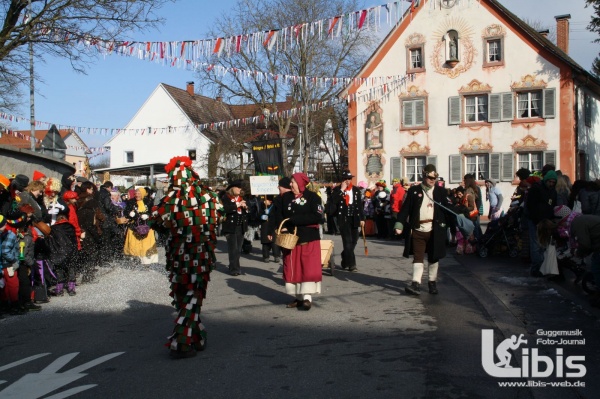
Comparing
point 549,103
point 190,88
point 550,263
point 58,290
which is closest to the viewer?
point 550,263

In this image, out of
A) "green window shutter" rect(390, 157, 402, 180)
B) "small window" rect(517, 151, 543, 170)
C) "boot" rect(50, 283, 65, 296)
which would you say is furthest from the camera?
"green window shutter" rect(390, 157, 402, 180)

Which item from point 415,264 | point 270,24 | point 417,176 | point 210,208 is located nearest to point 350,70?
point 270,24

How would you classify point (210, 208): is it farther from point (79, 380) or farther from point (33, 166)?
point (33, 166)

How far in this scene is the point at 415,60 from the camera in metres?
36.3

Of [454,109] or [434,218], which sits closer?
[434,218]

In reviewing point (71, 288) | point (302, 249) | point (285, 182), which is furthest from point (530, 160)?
point (71, 288)

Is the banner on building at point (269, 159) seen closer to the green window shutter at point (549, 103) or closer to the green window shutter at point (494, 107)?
the green window shutter at point (494, 107)

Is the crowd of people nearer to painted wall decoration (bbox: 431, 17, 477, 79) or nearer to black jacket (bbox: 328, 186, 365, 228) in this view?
black jacket (bbox: 328, 186, 365, 228)

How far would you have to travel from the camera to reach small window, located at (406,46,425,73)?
36.1 m

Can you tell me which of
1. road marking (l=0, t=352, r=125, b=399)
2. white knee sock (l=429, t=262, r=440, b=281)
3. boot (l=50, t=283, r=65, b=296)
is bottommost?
road marking (l=0, t=352, r=125, b=399)

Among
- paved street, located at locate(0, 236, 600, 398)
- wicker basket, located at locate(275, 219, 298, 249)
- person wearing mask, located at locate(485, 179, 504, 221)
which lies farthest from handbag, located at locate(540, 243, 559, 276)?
person wearing mask, located at locate(485, 179, 504, 221)

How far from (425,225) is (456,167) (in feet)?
85.4

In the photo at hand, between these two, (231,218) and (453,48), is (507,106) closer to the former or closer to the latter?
(453,48)

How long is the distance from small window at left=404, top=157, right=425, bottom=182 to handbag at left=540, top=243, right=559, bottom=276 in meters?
25.6
